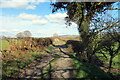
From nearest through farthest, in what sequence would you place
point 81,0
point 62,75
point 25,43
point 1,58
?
1. point 62,75
2. point 1,58
3. point 81,0
4. point 25,43

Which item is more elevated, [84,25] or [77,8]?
[77,8]

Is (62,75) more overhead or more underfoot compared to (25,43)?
more underfoot

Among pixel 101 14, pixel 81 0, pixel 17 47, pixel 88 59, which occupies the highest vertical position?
pixel 81 0

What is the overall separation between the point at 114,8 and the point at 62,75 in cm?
1066

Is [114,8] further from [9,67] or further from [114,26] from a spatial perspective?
[9,67]

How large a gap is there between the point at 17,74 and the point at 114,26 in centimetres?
944

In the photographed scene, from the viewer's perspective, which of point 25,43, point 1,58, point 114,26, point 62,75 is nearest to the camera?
point 62,75

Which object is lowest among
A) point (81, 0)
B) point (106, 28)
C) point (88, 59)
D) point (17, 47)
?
point (88, 59)

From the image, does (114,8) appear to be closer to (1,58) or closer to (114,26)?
(114,26)

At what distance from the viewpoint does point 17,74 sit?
8242mm

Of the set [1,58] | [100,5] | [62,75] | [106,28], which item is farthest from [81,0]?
[1,58]

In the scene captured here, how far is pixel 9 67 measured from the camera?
922cm

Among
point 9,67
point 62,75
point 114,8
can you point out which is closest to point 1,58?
point 9,67

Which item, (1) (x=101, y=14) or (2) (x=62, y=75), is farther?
(1) (x=101, y=14)
